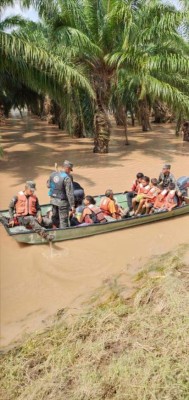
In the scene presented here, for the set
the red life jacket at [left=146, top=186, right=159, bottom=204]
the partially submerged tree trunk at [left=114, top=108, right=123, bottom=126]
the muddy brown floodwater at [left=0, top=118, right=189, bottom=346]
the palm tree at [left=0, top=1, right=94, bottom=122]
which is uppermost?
the palm tree at [left=0, top=1, right=94, bottom=122]

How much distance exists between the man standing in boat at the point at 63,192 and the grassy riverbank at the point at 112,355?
2.73 m

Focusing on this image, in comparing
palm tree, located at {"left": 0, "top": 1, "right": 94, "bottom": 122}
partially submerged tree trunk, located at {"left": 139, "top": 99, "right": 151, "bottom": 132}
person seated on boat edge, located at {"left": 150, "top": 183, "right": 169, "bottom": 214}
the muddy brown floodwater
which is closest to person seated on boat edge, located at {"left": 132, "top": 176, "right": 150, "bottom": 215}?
person seated on boat edge, located at {"left": 150, "top": 183, "right": 169, "bottom": 214}

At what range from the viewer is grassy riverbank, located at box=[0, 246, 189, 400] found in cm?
363

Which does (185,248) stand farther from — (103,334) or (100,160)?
(100,160)

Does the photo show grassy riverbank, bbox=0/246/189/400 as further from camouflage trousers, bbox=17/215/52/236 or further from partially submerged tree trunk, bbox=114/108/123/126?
partially submerged tree trunk, bbox=114/108/123/126

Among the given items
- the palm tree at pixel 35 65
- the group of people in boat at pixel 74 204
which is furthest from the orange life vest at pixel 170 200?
the palm tree at pixel 35 65

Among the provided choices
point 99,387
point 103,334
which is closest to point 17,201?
point 103,334

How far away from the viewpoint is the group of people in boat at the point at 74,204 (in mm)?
7609

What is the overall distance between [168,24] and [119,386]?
12634 millimetres

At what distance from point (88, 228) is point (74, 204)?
564 mm

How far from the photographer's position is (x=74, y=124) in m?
21.4

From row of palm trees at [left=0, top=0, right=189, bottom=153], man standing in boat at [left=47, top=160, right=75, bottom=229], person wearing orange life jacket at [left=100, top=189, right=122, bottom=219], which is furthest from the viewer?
row of palm trees at [left=0, top=0, right=189, bottom=153]

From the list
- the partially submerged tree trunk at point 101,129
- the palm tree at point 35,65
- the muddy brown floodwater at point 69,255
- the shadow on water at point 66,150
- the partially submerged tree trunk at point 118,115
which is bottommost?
the muddy brown floodwater at point 69,255

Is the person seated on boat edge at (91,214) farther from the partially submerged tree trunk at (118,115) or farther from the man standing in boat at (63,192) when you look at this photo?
the partially submerged tree trunk at (118,115)
